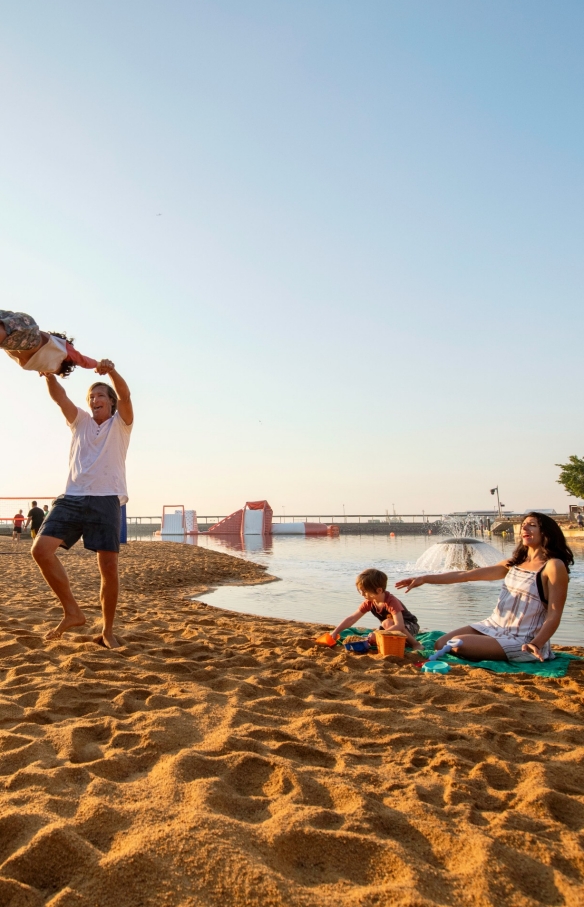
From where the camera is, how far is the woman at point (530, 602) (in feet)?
13.9

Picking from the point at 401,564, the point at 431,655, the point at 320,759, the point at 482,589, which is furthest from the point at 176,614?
the point at 401,564

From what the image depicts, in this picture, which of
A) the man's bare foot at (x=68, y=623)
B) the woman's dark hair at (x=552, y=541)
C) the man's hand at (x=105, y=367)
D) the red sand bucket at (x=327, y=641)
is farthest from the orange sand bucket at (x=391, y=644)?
the man's hand at (x=105, y=367)

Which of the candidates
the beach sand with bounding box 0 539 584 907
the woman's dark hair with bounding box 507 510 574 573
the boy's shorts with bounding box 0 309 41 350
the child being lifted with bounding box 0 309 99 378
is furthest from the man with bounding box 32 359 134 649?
the woman's dark hair with bounding box 507 510 574 573

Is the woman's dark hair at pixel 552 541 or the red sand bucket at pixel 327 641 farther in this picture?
the red sand bucket at pixel 327 641

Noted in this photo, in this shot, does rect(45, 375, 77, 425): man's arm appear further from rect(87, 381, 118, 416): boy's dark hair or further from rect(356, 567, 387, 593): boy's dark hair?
A: rect(356, 567, 387, 593): boy's dark hair

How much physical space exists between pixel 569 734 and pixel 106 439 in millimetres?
3317

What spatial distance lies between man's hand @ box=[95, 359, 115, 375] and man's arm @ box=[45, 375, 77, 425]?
1.38ft

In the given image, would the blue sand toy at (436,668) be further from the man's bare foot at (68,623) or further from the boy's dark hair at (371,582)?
the man's bare foot at (68,623)

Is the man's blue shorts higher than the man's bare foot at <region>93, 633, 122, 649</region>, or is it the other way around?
the man's blue shorts

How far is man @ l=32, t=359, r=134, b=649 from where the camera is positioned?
13.7 feet

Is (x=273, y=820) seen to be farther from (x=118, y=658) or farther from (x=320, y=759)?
(x=118, y=658)

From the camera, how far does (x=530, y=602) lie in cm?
443

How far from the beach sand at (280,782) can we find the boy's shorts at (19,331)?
1.81m

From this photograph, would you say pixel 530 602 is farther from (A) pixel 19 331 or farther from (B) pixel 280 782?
(A) pixel 19 331
